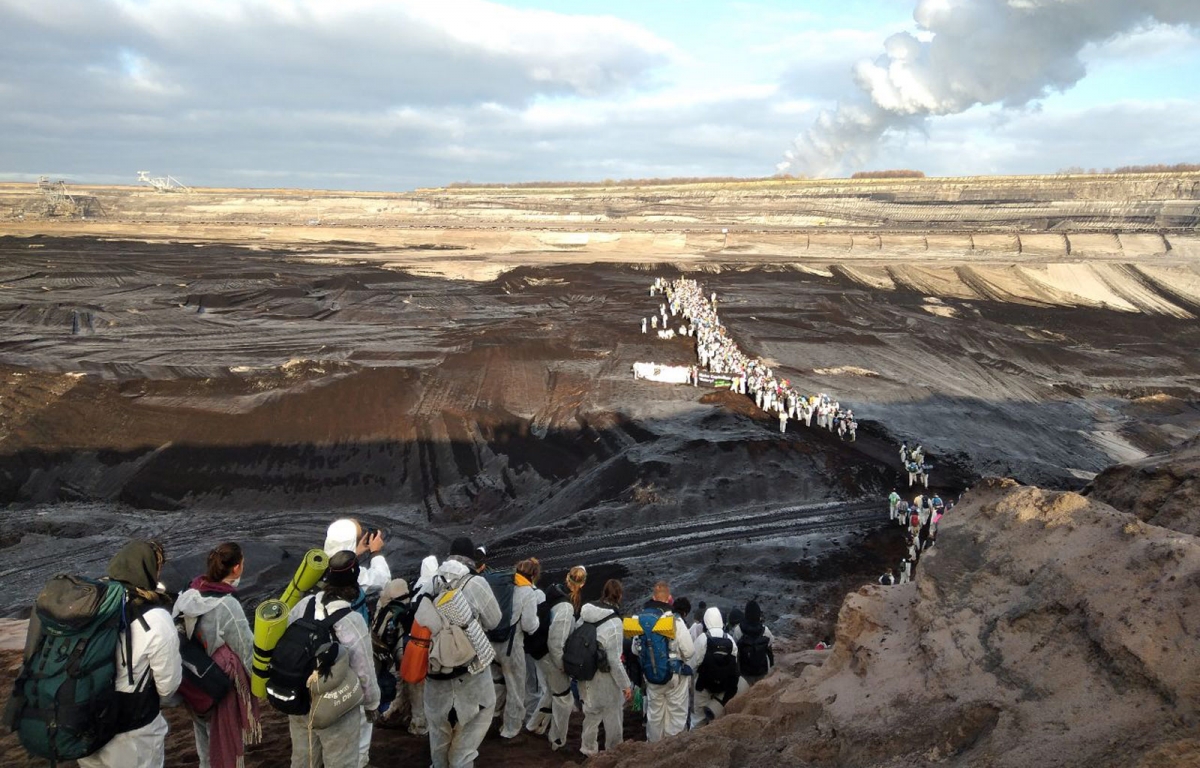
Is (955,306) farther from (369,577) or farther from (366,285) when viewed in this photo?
(369,577)

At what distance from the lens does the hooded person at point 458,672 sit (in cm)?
506

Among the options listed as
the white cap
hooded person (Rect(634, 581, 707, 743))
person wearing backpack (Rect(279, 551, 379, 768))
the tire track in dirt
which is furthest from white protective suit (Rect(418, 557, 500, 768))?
the tire track in dirt

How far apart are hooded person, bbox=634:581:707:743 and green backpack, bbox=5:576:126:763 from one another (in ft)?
11.8

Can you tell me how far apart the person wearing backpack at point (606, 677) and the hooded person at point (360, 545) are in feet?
5.33

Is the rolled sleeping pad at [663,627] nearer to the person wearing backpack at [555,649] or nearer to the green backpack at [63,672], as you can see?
the person wearing backpack at [555,649]

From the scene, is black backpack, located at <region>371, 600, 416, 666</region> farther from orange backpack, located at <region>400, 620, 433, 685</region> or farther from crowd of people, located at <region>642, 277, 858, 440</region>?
crowd of people, located at <region>642, 277, 858, 440</region>

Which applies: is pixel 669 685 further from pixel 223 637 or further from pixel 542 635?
pixel 223 637

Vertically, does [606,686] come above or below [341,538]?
below

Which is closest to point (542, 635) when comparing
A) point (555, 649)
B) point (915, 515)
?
point (555, 649)

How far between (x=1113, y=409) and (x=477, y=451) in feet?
67.4

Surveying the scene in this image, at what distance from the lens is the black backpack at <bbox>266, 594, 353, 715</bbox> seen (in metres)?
4.09

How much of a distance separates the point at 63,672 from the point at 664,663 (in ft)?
12.7

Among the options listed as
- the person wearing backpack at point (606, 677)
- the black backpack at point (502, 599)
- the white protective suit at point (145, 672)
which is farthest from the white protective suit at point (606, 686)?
the white protective suit at point (145, 672)

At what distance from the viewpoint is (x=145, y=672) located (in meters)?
3.97
